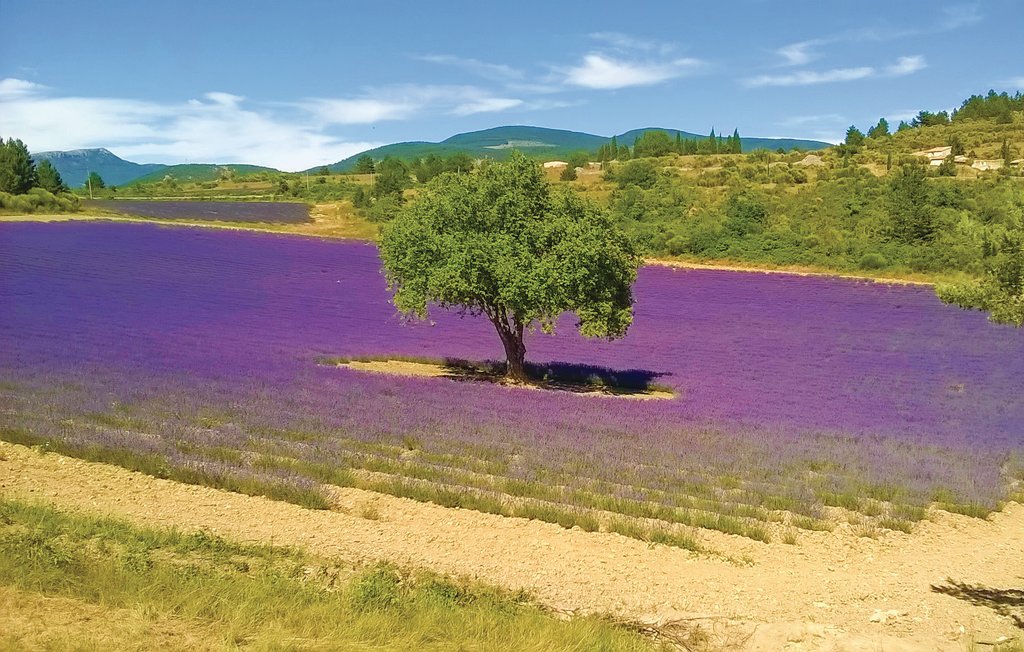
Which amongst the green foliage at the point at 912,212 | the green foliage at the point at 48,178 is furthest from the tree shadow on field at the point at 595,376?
the green foliage at the point at 48,178

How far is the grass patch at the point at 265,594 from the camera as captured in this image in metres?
6.90

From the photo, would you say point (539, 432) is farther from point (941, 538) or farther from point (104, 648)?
point (104, 648)

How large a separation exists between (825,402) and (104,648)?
21109 mm

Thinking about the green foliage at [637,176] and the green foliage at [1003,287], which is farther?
the green foliage at [637,176]

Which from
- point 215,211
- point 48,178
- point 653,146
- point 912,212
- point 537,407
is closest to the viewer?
point 537,407

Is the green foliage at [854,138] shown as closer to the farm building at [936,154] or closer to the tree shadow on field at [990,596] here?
the farm building at [936,154]

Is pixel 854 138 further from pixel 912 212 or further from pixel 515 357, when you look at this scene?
pixel 515 357

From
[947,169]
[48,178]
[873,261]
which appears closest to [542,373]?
[873,261]

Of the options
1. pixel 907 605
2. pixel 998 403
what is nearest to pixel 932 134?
pixel 998 403

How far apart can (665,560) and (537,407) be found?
9.82 metres

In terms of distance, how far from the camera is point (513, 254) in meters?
24.2

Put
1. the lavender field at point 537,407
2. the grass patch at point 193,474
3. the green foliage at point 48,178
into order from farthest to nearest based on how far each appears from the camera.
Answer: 1. the green foliage at point 48,178
2. the lavender field at point 537,407
3. the grass patch at point 193,474

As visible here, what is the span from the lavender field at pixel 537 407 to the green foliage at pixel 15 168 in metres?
54.9

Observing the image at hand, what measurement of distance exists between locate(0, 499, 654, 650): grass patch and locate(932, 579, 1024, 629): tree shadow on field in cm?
459
